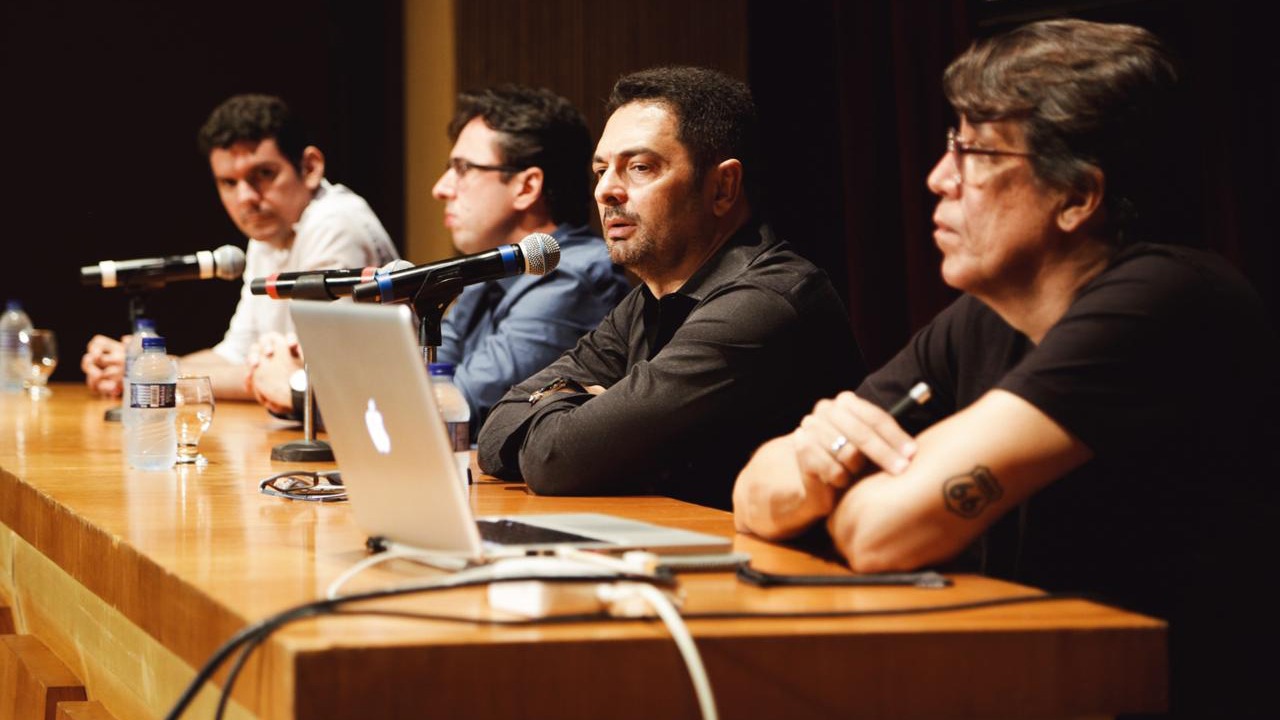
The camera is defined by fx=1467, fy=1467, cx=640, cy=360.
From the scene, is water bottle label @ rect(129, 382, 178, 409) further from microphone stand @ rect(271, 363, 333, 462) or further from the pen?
the pen

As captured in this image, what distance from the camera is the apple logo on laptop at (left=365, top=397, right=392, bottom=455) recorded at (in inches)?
49.9

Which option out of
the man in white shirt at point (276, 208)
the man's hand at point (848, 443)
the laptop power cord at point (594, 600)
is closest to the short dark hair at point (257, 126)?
the man in white shirt at point (276, 208)

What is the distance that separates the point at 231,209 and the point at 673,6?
1.42 meters

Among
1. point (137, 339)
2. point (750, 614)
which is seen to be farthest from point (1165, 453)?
point (137, 339)

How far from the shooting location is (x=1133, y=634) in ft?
3.75

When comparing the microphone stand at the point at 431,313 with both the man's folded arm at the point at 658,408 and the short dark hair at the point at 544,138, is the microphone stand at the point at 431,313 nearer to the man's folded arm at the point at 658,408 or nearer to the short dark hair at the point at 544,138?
the man's folded arm at the point at 658,408

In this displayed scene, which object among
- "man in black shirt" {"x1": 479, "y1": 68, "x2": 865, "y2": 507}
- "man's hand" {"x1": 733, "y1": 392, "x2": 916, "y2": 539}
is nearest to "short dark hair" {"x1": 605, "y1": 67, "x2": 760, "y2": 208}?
"man in black shirt" {"x1": 479, "y1": 68, "x2": 865, "y2": 507}

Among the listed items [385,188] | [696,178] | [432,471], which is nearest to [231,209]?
[385,188]

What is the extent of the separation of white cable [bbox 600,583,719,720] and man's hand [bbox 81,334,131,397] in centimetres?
302

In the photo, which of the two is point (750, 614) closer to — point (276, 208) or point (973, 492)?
point (973, 492)

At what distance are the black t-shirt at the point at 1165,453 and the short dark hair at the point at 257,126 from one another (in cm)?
302

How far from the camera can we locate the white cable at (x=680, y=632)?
101cm

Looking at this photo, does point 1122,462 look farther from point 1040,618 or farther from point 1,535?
point 1,535

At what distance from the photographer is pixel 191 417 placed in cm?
241
